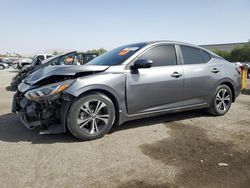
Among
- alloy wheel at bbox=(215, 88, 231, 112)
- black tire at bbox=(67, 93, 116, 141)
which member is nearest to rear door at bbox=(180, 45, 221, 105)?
alloy wheel at bbox=(215, 88, 231, 112)

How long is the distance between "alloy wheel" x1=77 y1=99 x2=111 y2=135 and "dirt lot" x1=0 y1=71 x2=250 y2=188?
0.23 m

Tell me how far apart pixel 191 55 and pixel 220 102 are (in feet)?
4.21

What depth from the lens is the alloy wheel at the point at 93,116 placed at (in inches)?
144

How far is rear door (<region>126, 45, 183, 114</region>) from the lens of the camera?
158 inches

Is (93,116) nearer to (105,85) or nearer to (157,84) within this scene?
(105,85)

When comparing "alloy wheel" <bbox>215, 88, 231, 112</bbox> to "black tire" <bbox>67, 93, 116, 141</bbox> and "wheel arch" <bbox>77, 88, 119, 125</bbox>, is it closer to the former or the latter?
"wheel arch" <bbox>77, 88, 119, 125</bbox>

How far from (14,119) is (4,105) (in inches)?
71.5

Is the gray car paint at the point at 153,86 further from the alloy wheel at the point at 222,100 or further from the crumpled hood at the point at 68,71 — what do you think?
the alloy wheel at the point at 222,100

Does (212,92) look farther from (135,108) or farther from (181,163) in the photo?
(181,163)

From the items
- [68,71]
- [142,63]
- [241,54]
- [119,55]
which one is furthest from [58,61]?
[241,54]

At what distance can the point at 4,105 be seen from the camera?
6.44 metres

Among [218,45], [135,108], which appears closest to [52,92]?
[135,108]

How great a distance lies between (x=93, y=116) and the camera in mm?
3750

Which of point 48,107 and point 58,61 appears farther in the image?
point 58,61
